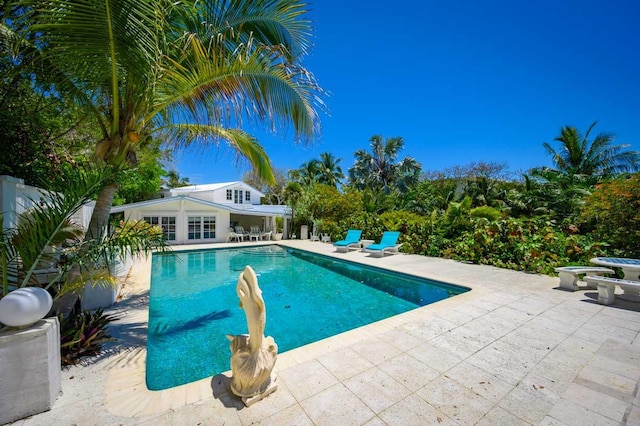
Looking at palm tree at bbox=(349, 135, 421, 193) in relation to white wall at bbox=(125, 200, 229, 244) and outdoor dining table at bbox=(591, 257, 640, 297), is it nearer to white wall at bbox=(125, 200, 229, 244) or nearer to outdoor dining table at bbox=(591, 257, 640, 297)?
white wall at bbox=(125, 200, 229, 244)


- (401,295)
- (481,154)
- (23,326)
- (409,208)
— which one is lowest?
(401,295)

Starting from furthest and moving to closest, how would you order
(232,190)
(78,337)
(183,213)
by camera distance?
(232,190) < (183,213) < (78,337)

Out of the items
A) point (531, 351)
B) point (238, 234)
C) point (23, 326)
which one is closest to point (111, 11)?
point (23, 326)

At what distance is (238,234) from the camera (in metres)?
20.1

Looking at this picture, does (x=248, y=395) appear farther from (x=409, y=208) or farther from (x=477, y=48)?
(x=409, y=208)

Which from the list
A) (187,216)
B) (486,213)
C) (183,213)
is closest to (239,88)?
(486,213)

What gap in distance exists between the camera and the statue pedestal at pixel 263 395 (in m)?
2.60

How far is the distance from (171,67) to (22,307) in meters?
3.55

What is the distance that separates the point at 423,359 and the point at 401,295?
172 inches

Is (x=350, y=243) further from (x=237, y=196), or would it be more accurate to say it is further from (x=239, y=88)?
(x=237, y=196)

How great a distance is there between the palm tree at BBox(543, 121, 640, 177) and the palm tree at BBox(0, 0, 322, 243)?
65.2 ft

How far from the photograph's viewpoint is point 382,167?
2759 cm

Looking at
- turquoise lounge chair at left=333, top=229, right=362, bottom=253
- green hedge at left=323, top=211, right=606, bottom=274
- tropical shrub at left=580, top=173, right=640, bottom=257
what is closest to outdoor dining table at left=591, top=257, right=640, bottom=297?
tropical shrub at left=580, top=173, right=640, bottom=257

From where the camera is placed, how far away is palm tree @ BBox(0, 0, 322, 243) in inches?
121
